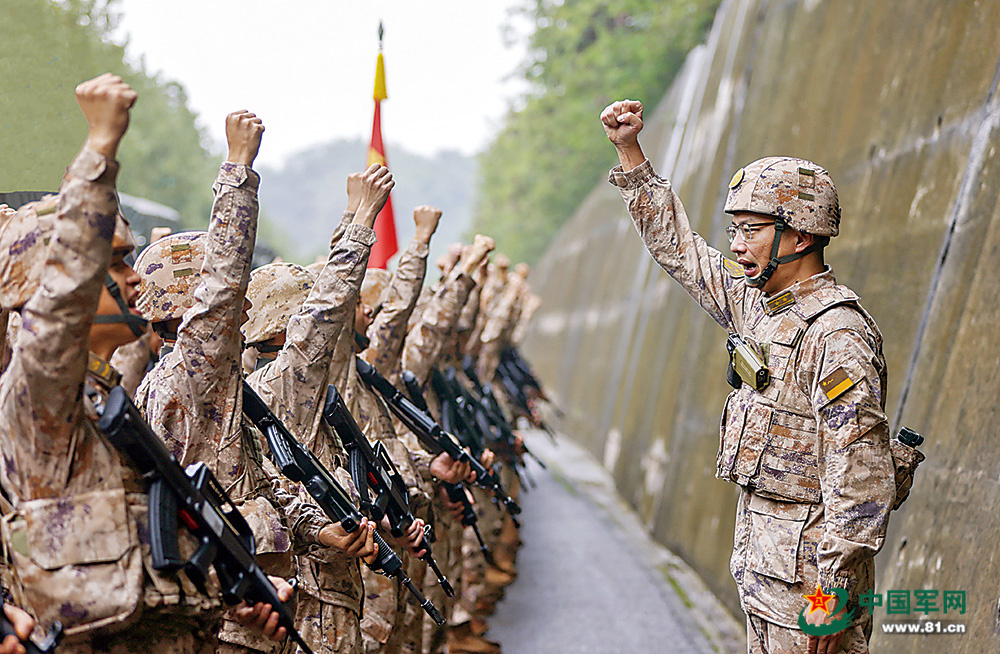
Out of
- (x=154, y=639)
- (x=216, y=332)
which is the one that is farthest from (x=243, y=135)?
(x=154, y=639)

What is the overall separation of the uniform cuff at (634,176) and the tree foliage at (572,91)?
58.1 ft

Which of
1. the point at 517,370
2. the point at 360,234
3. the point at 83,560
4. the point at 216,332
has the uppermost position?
the point at 360,234

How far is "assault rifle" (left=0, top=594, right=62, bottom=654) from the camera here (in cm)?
192

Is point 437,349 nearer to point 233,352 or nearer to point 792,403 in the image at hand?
point 792,403

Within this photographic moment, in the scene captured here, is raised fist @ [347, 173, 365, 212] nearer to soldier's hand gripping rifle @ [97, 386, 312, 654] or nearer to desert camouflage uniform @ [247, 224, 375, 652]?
desert camouflage uniform @ [247, 224, 375, 652]

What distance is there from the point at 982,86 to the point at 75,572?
4.65m

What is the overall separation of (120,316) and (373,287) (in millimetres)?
2894

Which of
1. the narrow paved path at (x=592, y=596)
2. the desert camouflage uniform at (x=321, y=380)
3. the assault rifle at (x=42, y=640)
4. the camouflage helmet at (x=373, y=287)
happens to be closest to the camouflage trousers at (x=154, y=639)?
the assault rifle at (x=42, y=640)

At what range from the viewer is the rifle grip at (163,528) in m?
2.07

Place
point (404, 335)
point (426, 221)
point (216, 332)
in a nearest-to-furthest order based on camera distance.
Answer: point (216, 332)
point (404, 335)
point (426, 221)

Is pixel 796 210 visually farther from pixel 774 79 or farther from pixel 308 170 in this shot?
pixel 308 170

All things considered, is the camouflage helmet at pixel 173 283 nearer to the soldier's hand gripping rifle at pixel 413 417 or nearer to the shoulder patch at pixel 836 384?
the soldier's hand gripping rifle at pixel 413 417

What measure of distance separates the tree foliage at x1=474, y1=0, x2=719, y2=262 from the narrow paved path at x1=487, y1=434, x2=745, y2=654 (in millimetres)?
13306

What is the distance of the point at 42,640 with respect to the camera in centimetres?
197
